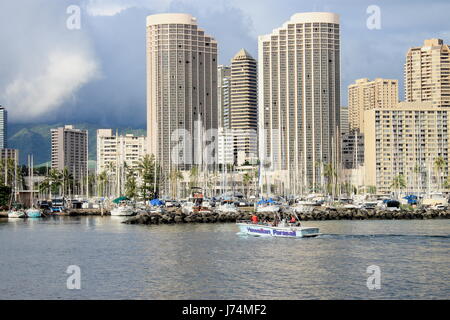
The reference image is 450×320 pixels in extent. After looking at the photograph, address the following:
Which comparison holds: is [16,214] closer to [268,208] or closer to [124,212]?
[124,212]

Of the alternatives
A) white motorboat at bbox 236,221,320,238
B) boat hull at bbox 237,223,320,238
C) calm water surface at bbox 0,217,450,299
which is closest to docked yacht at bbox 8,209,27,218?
calm water surface at bbox 0,217,450,299

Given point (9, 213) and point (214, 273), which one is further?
point (9, 213)

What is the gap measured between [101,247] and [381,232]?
3896 cm

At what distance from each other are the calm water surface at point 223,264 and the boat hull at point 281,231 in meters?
1.09

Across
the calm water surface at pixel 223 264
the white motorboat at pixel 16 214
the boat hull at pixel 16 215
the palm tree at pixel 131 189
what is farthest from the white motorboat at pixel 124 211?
the calm water surface at pixel 223 264

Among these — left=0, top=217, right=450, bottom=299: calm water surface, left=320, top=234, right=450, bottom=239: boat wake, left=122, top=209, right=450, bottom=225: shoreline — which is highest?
left=122, top=209, right=450, bottom=225: shoreline

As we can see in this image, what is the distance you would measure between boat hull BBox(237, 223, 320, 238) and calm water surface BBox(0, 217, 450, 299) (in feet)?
3.59

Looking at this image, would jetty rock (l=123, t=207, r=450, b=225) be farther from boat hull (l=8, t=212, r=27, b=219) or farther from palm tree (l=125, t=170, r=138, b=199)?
palm tree (l=125, t=170, r=138, b=199)

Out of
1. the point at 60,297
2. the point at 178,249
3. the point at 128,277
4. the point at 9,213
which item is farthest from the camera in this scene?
the point at 9,213

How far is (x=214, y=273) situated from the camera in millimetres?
60406

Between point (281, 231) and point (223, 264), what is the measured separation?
22735mm

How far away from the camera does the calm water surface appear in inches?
2048
